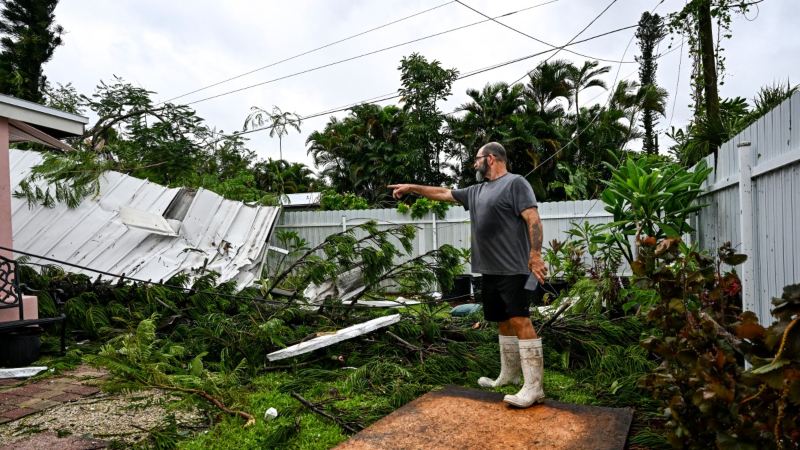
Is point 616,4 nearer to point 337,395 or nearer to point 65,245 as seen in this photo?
point 337,395

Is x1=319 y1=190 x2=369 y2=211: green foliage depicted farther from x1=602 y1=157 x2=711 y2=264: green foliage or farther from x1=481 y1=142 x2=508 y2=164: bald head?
x1=481 y1=142 x2=508 y2=164: bald head

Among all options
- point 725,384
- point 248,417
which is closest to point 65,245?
point 248,417

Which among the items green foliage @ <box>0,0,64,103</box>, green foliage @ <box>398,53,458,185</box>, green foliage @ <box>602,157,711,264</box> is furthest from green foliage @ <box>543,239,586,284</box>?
green foliage @ <box>0,0,64,103</box>

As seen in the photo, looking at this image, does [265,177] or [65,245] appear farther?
[265,177]

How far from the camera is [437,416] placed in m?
3.04

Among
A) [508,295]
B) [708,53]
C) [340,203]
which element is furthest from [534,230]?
[340,203]

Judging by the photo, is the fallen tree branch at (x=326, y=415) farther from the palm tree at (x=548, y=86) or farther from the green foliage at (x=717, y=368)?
the palm tree at (x=548, y=86)

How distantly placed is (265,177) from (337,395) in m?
18.1

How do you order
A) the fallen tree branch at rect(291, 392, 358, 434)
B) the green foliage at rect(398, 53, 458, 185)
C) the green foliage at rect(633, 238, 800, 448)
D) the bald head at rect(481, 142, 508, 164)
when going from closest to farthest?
the green foliage at rect(633, 238, 800, 448) < the fallen tree branch at rect(291, 392, 358, 434) < the bald head at rect(481, 142, 508, 164) < the green foliage at rect(398, 53, 458, 185)

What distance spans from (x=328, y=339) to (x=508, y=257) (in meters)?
1.76

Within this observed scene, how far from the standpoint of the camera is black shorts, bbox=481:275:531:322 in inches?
135

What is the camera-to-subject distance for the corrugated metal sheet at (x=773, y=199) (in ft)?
7.57

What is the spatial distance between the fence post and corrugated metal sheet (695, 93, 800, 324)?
14mm

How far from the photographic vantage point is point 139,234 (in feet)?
24.8
